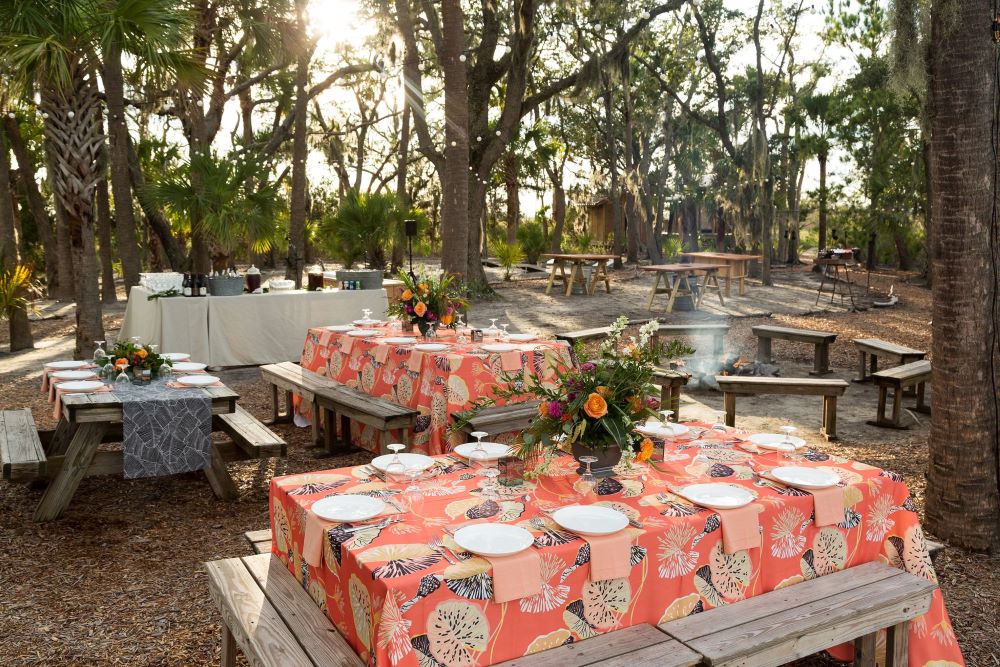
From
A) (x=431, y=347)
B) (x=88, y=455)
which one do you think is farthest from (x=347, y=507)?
(x=431, y=347)

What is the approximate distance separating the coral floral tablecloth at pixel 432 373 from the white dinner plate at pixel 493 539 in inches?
99.9

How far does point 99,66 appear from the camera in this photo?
26.3 ft

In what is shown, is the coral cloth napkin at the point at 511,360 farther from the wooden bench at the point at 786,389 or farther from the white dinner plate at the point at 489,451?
the white dinner plate at the point at 489,451

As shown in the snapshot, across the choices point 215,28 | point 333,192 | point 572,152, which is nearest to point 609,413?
point 215,28

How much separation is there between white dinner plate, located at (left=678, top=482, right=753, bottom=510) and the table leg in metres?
3.57

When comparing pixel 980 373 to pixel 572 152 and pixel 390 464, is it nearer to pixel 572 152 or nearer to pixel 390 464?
pixel 390 464

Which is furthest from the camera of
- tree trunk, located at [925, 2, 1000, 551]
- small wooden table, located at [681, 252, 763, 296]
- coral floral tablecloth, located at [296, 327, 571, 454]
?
small wooden table, located at [681, 252, 763, 296]

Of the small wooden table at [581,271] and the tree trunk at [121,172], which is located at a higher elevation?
the tree trunk at [121,172]

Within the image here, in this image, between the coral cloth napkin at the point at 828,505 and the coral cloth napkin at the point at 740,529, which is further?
the coral cloth napkin at the point at 828,505

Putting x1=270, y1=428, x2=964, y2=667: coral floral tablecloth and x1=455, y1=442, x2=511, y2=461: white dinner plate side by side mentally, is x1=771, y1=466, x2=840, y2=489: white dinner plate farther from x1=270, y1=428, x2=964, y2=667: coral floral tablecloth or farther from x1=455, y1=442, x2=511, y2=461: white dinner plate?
x1=455, y1=442, x2=511, y2=461: white dinner plate

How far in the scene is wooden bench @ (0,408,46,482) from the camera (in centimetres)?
439

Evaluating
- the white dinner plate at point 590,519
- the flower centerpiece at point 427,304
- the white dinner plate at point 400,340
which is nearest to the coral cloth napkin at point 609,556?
the white dinner plate at point 590,519

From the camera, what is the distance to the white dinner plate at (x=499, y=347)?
565 cm

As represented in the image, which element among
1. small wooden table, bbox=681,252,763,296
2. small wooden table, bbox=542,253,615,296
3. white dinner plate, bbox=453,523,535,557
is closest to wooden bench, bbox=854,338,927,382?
white dinner plate, bbox=453,523,535,557
